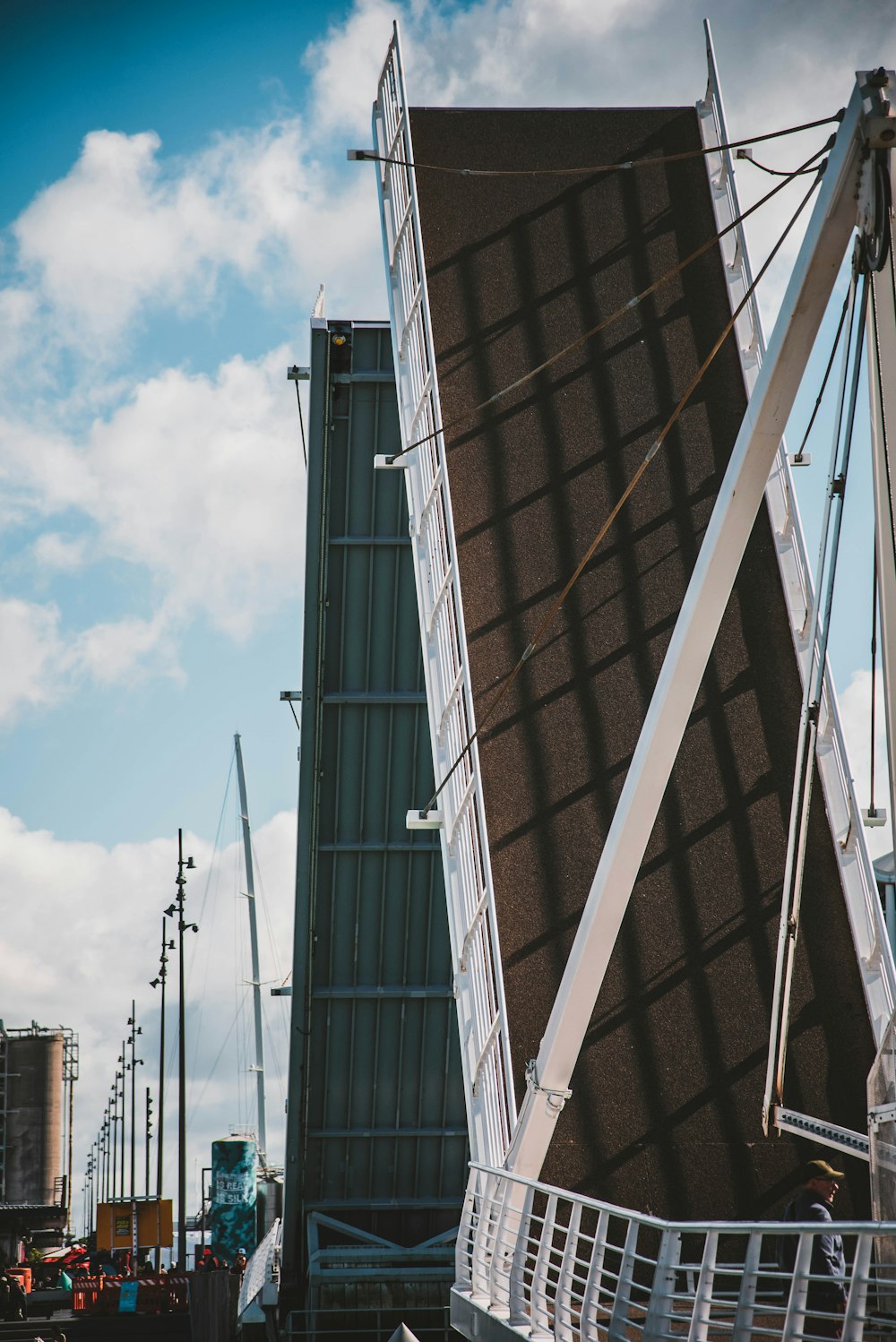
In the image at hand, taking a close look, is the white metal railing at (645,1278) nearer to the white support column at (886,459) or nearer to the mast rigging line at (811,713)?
the mast rigging line at (811,713)

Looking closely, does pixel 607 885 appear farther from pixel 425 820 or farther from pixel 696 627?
pixel 425 820

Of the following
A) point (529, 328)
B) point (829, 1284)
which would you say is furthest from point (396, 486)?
point (829, 1284)

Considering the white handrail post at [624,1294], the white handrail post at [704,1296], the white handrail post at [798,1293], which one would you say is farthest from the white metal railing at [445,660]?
the white handrail post at [798,1293]

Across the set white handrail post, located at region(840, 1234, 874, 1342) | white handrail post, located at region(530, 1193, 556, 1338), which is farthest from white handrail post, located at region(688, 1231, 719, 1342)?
white handrail post, located at region(530, 1193, 556, 1338)

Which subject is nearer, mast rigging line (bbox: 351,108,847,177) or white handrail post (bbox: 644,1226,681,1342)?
white handrail post (bbox: 644,1226,681,1342)

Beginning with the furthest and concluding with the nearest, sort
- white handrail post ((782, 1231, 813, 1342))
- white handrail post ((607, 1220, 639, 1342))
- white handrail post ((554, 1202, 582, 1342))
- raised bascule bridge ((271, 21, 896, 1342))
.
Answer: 1. raised bascule bridge ((271, 21, 896, 1342))
2. white handrail post ((554, 1202, 582, 1342))
3. white handrail post ((607, 1220, 639, 1342))
4. white handrail post ((782, 1231, 813, 1342))

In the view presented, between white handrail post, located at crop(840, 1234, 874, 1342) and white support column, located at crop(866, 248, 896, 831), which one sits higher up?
white support column, located at crop(866, 248, 896, 831)

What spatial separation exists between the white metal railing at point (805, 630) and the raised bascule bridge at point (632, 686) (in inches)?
1.2

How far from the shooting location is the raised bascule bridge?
786cm

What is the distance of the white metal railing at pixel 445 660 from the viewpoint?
1022 cm

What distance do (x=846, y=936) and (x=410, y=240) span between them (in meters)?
7.43

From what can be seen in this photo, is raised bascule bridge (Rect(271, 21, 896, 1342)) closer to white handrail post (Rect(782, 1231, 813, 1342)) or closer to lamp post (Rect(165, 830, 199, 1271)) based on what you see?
white handrail post (Rect(782, 1231, 813, 1342))

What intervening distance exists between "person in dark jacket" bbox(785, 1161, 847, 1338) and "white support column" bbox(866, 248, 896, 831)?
79.3 inches

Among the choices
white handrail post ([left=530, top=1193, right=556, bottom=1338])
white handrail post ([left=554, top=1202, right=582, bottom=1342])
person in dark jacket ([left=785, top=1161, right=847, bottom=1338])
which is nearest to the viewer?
person in dark jacket ([left=785, top=1161, right=847, bottom=1338])
